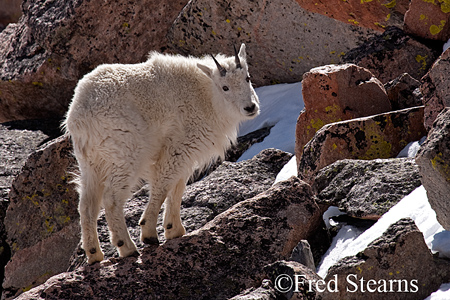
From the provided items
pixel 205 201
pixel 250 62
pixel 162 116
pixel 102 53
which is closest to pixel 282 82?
pixel 250 62

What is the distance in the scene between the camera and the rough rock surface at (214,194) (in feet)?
23.9

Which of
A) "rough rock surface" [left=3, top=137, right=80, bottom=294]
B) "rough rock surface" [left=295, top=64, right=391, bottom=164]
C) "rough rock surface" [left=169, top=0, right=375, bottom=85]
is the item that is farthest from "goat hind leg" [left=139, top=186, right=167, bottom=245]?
"rough rock surface" [left=169, top=0, right=375, bottom=85]

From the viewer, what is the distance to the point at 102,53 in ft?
38.6

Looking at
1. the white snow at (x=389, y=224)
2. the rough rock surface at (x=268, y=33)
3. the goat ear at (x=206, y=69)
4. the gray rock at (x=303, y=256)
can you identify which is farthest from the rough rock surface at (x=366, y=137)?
the rough rock surface at (x=268, y=33)

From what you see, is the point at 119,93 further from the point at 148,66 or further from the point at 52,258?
the point at 52,258

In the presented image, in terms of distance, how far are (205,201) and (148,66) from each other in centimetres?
211

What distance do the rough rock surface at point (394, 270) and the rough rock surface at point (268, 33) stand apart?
764cm

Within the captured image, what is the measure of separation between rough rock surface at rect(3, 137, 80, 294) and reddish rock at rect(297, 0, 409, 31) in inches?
210

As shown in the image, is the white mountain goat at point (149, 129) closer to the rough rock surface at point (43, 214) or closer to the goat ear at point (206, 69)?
the goat ear at point (206, 69)

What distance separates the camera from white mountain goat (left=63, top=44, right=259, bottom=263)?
20.5 ft

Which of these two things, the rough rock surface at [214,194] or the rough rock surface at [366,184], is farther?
the rough rock surface at [214,194]

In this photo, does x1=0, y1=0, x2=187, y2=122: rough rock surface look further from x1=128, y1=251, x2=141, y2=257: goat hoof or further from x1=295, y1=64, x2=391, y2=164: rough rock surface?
x1=128, y1=251, x2=141, y2=257: goat hoof

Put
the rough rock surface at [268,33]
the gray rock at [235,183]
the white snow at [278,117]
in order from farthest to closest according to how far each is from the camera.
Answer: the rough rock surface at [268,33]
the white snow at [278,117]
the gray rock at [235,183]

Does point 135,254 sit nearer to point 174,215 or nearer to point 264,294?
point 174,215
